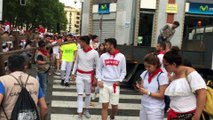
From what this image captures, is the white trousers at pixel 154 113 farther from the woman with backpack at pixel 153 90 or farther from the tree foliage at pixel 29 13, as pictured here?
the tree foliage at pixel 29 13

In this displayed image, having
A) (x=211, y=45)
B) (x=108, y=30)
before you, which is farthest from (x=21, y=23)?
(x=211, y=45)

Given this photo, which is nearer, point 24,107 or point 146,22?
point 24,107

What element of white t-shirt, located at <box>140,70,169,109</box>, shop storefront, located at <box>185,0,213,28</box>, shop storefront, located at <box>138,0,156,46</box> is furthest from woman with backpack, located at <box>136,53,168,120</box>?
shop storefront, located at <box>185,0,213,28</box>

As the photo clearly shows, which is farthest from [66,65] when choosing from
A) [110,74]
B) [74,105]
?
A: [110,74]

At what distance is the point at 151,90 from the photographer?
5758 mm

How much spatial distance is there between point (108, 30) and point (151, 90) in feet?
79.4

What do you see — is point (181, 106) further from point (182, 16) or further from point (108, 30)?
point (108, 30)

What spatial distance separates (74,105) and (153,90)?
5.20 m

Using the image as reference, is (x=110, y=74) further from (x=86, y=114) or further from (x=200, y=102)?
(x=200, y=102)

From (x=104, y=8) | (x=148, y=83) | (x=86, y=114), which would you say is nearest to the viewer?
(x=148, y=83)

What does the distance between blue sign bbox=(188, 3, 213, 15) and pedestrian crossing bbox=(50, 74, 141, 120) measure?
588 inches

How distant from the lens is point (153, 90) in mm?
5754

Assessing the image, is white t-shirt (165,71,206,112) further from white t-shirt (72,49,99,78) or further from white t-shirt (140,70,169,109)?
white t-shirt (72,49,99,78)

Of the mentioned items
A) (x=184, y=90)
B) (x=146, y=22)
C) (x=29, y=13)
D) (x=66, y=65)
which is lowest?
(x=66, y=65)
